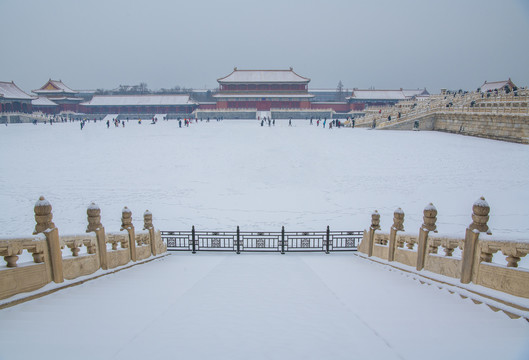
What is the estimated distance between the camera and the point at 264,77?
200 feet

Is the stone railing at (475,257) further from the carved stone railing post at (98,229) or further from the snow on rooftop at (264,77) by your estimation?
the snow on rooftop at (264,77)

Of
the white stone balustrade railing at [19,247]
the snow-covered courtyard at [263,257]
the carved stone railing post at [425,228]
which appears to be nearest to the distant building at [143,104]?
the snow-covered courtyard at [263,257]

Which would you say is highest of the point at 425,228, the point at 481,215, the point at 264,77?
the point at 264,77

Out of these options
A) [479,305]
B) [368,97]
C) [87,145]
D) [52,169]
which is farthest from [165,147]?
[368,97]

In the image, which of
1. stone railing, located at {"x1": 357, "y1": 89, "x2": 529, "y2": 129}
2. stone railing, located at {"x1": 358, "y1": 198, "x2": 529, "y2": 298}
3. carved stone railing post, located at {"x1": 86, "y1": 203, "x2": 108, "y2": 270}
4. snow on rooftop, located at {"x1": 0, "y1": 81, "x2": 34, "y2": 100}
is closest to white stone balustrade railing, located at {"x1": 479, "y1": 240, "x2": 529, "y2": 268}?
stone railing, located at {"x1": 358, "y1": 198, "x2": 529, "y2": 298}

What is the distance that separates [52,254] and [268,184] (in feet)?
35.3

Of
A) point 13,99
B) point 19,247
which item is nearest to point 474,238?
point 19,247

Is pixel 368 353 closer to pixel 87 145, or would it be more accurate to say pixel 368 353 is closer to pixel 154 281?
pixel 154 281

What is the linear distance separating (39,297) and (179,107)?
6090cm

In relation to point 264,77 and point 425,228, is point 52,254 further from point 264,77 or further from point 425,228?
point 264,77

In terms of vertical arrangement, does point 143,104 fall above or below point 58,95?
below

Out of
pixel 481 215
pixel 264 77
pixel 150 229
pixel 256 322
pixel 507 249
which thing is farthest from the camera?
pixel 264 77

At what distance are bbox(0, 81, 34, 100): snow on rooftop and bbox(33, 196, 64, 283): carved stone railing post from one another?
57.2 m

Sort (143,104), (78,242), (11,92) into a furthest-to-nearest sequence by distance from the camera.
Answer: (143,104) → (11,92) → (78,242)
